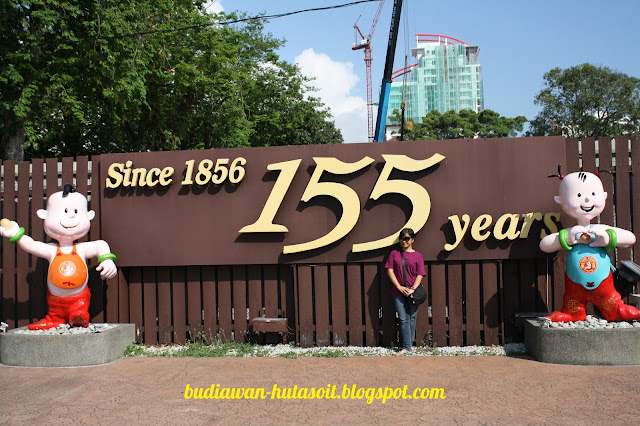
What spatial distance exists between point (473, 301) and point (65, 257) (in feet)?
17.6

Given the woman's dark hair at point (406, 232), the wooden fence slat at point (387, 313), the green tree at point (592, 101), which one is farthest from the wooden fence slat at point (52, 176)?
the green tree at point (592, 101)

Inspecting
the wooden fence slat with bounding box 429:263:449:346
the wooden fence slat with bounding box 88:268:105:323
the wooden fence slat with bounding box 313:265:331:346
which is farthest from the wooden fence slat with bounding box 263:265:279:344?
the wooden fence slat with bounding box 88:268:105:323

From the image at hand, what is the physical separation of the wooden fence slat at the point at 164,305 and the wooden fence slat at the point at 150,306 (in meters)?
0.07

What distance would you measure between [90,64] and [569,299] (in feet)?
45.3

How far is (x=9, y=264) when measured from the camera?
8.23 m

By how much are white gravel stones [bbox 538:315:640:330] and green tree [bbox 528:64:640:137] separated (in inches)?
1189

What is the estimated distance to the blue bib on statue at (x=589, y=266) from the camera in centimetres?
659

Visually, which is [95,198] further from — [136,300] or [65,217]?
[136,300]

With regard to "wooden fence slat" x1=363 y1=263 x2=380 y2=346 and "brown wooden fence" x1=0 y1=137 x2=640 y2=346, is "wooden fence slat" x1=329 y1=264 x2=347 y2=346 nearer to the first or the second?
"brown wooden fence" x1=0 y1=137 x2=640 y2=346

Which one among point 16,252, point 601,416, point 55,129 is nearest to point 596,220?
point 601,416

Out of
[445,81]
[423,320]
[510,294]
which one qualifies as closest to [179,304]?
[423,320]

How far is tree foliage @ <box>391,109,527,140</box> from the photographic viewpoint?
188 ft

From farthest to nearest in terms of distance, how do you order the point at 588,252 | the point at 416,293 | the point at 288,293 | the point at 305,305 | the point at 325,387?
the point at 288,293 < the point at 305,305 < the point at 416,293 < the point at 588,252 < the point at 325,387

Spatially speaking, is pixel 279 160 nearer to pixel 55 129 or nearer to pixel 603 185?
pixel 603 185
